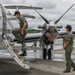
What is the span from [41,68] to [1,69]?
6.07ft

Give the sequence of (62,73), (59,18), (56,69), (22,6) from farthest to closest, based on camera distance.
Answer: (22,6), (59,18), (56,69), (62,73)

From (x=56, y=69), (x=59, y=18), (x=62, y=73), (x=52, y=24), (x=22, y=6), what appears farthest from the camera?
(x=22, y=6)

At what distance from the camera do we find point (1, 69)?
1343 cm

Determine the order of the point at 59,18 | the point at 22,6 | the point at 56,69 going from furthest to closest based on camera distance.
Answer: the point at 22,6 → the point at 59,18 → the point at 56,69

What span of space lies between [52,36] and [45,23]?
2.82 ft

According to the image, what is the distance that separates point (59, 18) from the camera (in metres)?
17.3

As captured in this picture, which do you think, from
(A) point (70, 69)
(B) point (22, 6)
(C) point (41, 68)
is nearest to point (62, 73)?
(A) point (70, 69)

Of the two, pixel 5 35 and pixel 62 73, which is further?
pixel 5 35

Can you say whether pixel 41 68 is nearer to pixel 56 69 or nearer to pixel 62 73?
pixel 56 69

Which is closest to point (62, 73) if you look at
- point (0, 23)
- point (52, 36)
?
point (0, 23)

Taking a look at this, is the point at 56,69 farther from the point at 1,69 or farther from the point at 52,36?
the point at 52,36

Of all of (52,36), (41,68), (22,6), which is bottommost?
(41,68)

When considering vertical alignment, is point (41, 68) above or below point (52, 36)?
below

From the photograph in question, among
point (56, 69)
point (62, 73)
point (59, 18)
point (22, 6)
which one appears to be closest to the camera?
point (62, 73)
